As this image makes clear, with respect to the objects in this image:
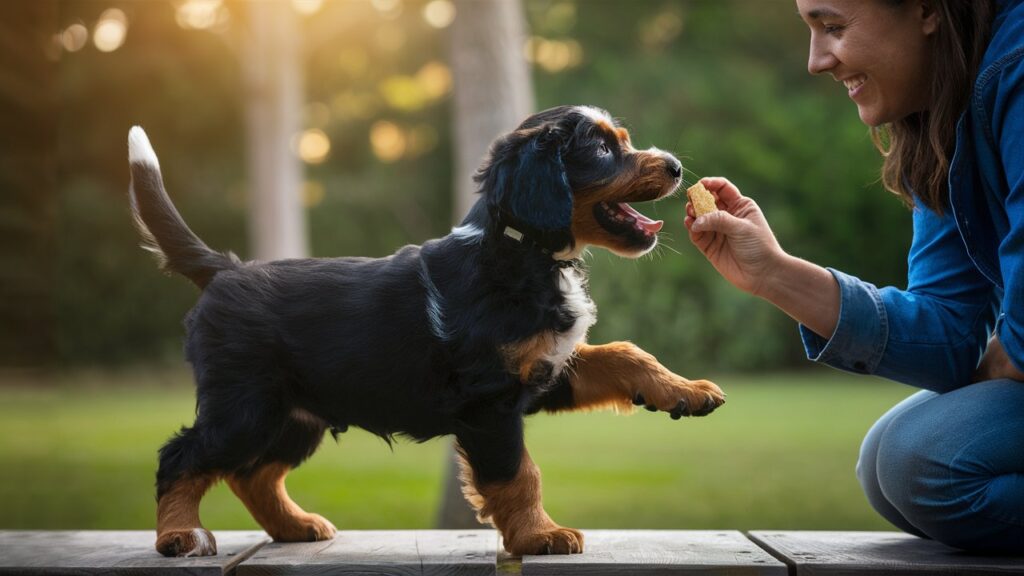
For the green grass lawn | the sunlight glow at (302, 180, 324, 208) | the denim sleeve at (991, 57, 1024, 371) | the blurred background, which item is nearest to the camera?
the denim sleeve at (991, 57, 1024, 371)

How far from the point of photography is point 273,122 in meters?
16.3

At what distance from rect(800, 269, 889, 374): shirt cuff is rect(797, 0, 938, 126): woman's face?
57 cm

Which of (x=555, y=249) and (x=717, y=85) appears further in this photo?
(x=717, y=85)

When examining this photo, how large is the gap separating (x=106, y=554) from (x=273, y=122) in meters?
13.7

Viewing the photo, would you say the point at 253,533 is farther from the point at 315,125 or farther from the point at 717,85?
the point at 315,125

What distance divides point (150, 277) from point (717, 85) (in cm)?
1166

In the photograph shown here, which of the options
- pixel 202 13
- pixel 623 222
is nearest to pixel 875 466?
pixel 623 222

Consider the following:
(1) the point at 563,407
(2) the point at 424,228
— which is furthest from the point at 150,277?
(1) the point at 563,407

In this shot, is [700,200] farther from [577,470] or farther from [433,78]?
[433,78]

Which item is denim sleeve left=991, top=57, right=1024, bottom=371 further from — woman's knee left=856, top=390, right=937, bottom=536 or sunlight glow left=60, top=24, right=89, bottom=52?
sunlight glow left=60, top=24, right=89, bottom=52

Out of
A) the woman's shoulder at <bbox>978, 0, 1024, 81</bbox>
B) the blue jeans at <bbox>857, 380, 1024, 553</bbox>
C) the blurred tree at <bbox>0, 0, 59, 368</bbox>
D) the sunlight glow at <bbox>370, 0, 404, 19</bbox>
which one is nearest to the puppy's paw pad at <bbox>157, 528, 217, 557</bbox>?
the blurred tree at <bbox>0, 0, 59, 368</bbox>

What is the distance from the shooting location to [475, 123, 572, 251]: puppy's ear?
10.4 feet

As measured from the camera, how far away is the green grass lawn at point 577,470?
7285 mm

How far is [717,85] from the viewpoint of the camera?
19.7 m
